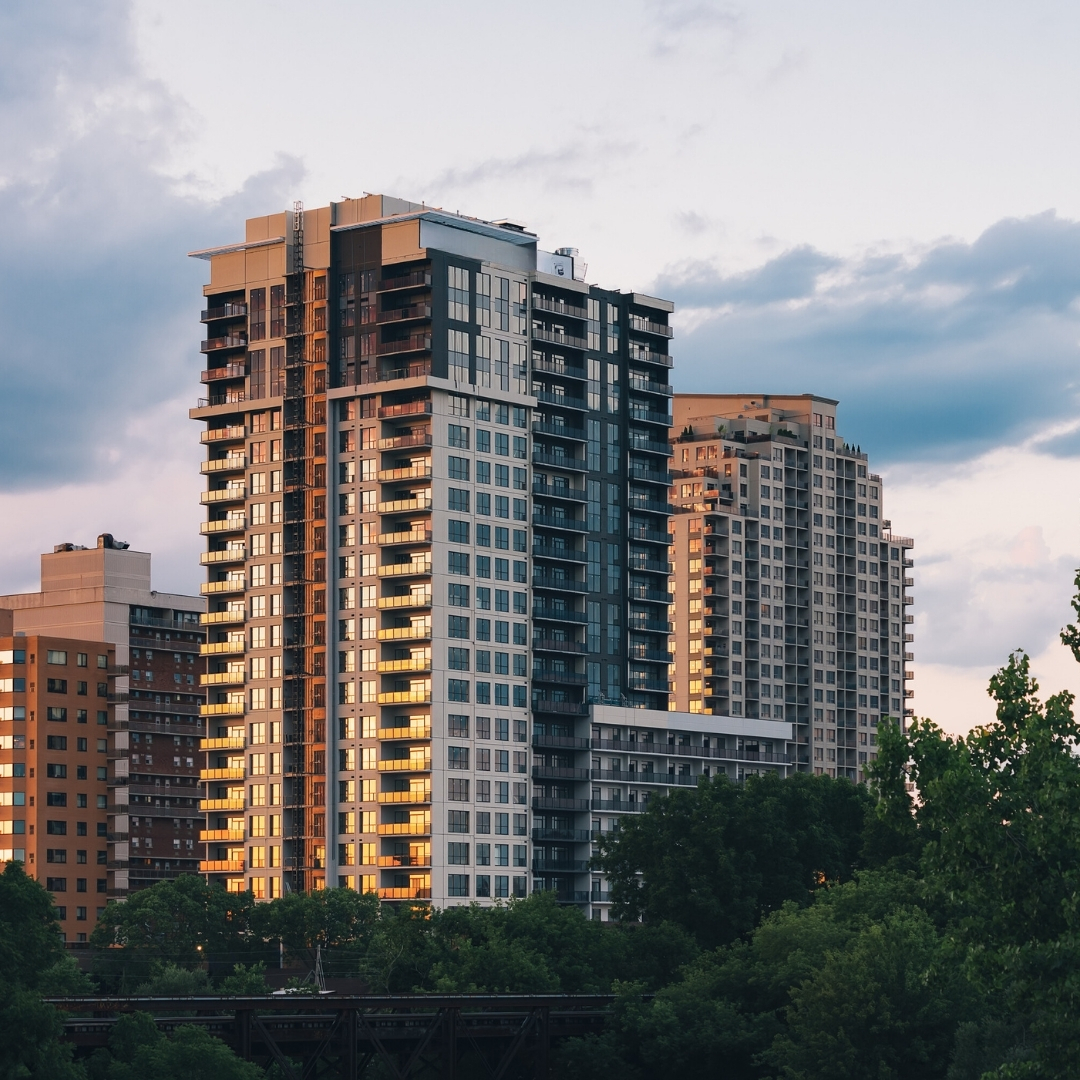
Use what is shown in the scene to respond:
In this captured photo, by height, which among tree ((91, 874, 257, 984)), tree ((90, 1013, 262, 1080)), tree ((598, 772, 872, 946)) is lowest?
tree ((90, 1013, 262, 1080))

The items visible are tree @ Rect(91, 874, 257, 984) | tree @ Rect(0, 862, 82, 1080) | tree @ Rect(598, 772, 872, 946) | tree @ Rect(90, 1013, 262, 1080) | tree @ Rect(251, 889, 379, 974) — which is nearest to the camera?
tree @ Rect(0, 862, 82, 1080)

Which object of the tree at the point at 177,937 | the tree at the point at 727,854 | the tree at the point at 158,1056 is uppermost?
the tree at the point at 727,854

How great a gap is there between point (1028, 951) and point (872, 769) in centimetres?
909

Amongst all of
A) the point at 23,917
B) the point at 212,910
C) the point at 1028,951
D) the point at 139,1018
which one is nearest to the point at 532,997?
the point at 139,1018

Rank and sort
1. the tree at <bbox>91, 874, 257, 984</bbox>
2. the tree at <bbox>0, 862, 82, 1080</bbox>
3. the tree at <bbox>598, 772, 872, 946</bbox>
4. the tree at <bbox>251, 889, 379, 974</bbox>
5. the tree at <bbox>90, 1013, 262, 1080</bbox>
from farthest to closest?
the tree at <bbox>91, 874, 257, 984</bbox> < the tree at <bbox>251, 889, 379, 974</bbox> < the tree at <bbox>598, 772, 872, 946</bbox> < the tree at <bbox>90, 1013, 262, 1080</bbox> < the tree at <bbox>0, 862, 82, 1080</bbox>

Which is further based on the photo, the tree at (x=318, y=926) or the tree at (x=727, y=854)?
the tree at (x=318, y=926)

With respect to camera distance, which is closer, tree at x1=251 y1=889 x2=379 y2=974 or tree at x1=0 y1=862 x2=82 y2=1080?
tree at x1=0 y1=862 x2=82 y2=1080

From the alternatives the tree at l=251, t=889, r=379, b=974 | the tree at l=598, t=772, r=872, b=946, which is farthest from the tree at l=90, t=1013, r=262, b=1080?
the tree at l=251, t=889, r=379, b=974

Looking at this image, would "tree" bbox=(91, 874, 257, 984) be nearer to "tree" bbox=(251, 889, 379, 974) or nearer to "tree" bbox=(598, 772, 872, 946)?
"tree" bbox=(251, 889, 379, 974)

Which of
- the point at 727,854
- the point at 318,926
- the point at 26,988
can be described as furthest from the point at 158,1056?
the point at 318,926

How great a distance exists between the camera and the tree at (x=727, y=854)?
16762 cm

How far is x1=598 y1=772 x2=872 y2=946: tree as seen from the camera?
6599 inches

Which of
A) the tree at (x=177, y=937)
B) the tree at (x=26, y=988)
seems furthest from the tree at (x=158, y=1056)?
the tree at (x=177, y=937)

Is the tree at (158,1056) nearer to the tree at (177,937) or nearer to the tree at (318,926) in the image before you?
the tree at (318,926)
